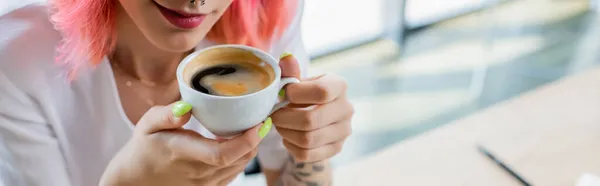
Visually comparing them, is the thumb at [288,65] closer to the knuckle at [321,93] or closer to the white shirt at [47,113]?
the knuckle at [321,93]

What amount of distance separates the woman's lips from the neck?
171mm

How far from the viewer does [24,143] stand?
85 centimetres

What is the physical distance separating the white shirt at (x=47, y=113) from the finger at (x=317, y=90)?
1.07ft

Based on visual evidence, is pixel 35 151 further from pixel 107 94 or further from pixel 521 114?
pixel 521 114

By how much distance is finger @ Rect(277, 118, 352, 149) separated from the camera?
2.62 feet

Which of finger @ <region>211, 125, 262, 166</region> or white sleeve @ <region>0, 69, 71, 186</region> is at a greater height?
finger @ <region>211, 125, 262, 166</region>

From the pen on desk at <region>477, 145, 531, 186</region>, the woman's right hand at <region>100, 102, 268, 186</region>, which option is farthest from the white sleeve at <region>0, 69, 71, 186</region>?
the pen on desk at <region>477, 145, 531, 186</region>

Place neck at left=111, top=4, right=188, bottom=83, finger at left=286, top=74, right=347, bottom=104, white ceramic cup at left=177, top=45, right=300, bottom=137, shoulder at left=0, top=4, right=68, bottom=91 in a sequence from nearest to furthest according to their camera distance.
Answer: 1. white ceramic cup at left=177, top=45, right=300, bottom=137
2. finger at left=286, top=74, right=347, bottom=104
3. shoulder at left=0, top=4, right=68, bottom=91
4. neck at left=111, top=4, right=188, bottom=83

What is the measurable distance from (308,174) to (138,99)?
33 cm

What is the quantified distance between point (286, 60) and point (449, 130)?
48 cm

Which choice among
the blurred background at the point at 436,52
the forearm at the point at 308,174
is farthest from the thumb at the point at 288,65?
the blurred background at the point at 436,52

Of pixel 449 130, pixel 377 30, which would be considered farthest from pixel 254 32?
pixel 377 30

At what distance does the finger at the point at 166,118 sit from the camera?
637 millimetres

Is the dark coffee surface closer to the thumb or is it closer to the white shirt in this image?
the thumb
